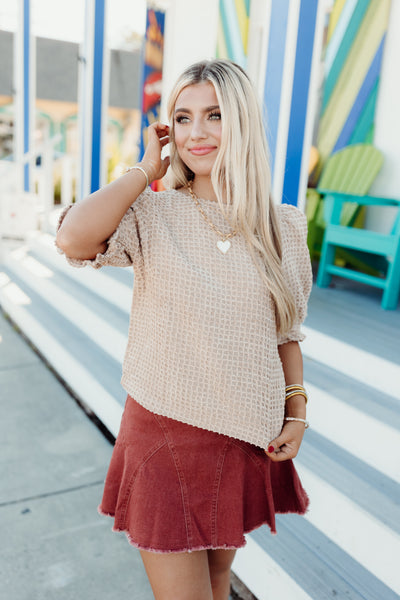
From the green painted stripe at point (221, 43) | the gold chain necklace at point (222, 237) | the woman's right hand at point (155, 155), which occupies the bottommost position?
the gold chain necklace at point (222, 237)

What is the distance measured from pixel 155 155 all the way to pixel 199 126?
0.45ft

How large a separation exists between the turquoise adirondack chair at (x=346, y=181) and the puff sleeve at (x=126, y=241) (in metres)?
3.23

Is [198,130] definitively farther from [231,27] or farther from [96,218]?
[231,27]

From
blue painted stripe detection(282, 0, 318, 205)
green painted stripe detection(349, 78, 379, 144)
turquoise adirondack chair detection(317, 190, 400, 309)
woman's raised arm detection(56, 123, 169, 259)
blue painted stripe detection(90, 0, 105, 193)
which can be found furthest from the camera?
blue painted stripe detection(90, 0, 105, 193)

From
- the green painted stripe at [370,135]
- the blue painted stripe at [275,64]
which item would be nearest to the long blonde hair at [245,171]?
the blue painted stripe at [275,64]

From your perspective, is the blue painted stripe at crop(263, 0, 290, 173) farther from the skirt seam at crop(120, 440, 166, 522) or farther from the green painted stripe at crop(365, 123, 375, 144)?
the green painted stripe at crop(365, 123, 375, 144)

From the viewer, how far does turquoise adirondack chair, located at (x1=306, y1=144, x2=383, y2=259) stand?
4.34 meters

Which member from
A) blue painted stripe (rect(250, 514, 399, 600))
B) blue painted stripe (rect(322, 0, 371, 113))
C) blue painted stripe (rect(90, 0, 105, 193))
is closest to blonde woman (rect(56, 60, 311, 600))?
blue painted stripe (rect(250, 514, 399, 600))

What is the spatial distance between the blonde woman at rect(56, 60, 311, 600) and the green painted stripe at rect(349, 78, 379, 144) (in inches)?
144

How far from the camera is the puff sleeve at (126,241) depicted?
1172mm

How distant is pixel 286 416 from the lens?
4.35ft

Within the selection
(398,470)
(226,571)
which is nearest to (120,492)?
(226,571)

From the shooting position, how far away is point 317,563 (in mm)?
1704

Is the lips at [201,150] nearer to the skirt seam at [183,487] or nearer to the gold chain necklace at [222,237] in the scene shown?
the gold chain necklace at [222,237]
